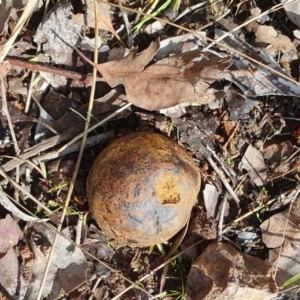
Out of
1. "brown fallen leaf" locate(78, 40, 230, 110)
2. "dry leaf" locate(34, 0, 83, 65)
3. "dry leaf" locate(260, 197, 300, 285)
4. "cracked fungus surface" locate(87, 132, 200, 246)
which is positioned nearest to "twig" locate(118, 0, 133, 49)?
"brown fallen leaf" locate(78, 40, 230, 110)

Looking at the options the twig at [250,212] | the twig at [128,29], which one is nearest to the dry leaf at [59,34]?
the twig at [128,29]

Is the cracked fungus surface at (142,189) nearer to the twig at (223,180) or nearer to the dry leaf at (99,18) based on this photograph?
the twig at (223,180)

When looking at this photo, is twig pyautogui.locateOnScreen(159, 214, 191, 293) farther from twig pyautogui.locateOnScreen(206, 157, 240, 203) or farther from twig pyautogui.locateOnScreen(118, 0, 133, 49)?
twig pyautogui.locateOnScreen(118, 0, 133, 49)

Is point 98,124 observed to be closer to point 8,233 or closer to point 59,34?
point 59,34

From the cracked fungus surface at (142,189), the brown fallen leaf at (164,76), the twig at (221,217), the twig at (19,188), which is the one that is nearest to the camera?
the cracked fungus surface at (142,189)

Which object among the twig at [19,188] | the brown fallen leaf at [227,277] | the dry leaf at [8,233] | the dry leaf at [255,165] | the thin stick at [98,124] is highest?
the thin stick at [98,124]

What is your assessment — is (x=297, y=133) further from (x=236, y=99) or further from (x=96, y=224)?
(x=96, y=224)

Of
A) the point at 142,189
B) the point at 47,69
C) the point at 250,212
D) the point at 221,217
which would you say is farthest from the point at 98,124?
the point at 250,212
